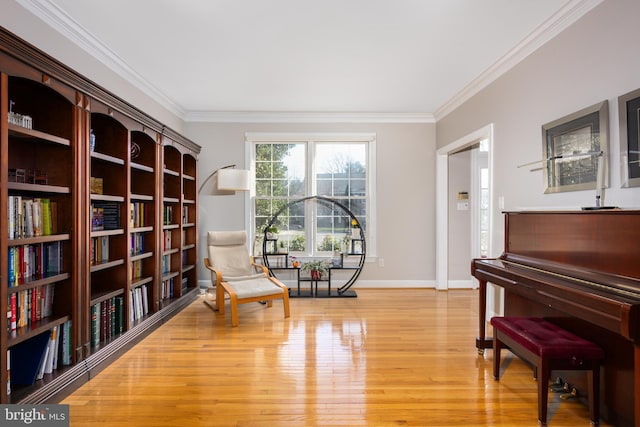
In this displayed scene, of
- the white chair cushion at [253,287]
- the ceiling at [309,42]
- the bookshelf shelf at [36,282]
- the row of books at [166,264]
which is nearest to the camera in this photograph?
the bookshelf shelf at [36,282]

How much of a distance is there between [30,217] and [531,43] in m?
4.04

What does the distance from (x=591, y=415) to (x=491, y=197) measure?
86.2 inches

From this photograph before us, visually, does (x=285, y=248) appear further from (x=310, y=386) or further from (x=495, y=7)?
(x=495, y=7)

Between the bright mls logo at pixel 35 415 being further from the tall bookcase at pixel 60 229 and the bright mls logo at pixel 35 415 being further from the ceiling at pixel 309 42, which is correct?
the ceiling at pixel 309 42

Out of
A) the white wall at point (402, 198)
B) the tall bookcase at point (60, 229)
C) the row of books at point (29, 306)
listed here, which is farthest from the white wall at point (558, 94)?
the row of books at point (29, 306)

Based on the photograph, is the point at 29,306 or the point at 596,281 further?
the point at 29,306

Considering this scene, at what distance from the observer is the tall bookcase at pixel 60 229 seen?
196 centimetres

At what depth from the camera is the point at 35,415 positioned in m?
1.93

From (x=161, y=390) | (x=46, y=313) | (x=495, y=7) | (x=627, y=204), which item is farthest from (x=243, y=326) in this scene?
(x=495, y=7)

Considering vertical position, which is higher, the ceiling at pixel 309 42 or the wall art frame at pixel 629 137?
the ceiling at pixel 309 42

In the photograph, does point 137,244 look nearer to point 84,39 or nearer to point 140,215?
point 140,215

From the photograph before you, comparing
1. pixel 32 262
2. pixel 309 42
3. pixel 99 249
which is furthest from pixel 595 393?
pixel 99 249

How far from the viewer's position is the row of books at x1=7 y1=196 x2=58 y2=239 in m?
2.00

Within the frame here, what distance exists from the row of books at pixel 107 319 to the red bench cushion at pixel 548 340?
303 cm
